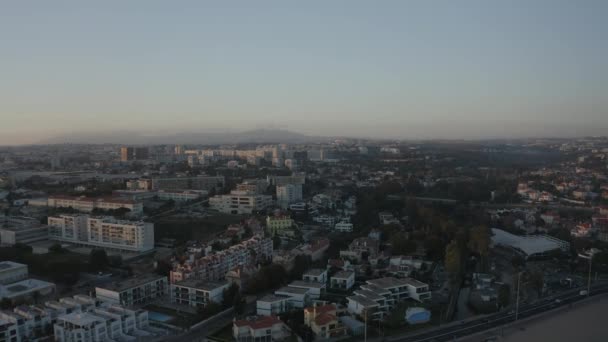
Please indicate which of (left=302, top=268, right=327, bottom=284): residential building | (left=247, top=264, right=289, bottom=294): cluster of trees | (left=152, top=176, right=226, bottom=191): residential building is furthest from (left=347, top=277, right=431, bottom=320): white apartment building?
(left=152, top=176, right=226, bottom=191): residential building

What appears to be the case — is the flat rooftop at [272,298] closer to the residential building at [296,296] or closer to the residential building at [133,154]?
the residential building at [296,296]

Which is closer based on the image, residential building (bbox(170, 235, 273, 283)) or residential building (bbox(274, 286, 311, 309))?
residential building (bbox(274, 286, 311, 309))

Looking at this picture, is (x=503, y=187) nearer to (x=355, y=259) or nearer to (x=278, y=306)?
(x=355, y=259)

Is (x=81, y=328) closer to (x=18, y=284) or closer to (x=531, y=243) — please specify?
(x=18, y=284)

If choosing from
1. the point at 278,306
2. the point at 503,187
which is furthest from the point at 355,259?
the point at 503,187

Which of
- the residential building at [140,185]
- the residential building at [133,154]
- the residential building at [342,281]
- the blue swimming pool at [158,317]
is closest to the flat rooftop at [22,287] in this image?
the blue swimming pool at [158,317]

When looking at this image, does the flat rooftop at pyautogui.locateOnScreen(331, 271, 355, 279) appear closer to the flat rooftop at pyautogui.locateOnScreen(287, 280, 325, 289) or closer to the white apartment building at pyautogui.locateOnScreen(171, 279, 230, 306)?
the flat rooftop at pyautogui.locateOnScreen(287, 280, 325, 289)
